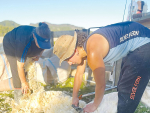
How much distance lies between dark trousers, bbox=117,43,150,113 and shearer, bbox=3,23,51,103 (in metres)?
1.34

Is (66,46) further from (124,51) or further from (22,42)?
(22,42)

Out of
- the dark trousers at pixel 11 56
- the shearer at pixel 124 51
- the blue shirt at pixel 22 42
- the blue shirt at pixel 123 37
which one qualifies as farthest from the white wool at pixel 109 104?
the dark trousers at pixel 11 56

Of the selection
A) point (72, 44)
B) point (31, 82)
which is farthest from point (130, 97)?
point (31, 82)

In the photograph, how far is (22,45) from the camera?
2.02m

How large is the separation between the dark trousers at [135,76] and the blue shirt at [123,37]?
0.26ft

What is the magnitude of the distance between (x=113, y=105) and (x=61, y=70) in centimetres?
244

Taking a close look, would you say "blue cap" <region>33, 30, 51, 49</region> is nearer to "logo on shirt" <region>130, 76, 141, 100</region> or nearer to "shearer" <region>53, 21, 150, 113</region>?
"shearer" <region>53, 21, 150, 113</region>

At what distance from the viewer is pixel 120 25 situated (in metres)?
1.49

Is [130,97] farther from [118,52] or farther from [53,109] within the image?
[53,109]

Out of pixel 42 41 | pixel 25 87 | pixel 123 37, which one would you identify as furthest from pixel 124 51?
pixel 25 87

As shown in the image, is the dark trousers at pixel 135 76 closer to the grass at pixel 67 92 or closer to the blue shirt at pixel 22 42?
the grass at pixel 67 92

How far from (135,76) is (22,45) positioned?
1.74m

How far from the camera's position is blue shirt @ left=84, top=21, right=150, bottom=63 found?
135cm

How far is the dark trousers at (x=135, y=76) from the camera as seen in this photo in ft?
4.67
